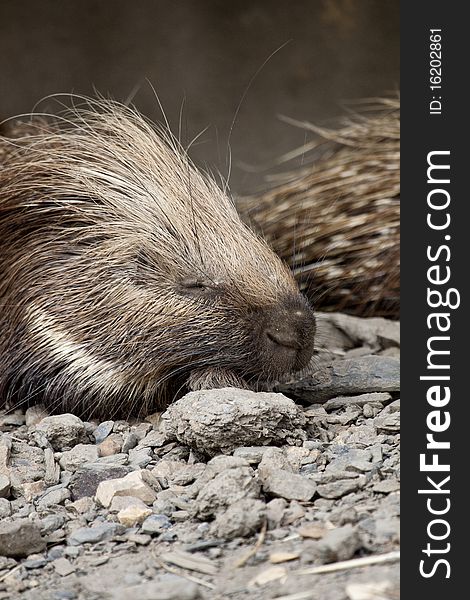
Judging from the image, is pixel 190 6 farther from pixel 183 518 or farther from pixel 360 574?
pixel 360 574

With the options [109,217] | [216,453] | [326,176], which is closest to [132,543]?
[216,453]

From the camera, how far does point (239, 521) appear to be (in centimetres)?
209

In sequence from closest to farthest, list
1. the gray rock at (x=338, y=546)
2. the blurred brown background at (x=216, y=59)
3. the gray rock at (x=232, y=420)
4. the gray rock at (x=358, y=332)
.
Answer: the gray rock at (x=338, y=546)
the gray rock at (x=232, y=420)
the gray rock at (x=358, y=332)
the blurred brown background at (x=216, y=59)

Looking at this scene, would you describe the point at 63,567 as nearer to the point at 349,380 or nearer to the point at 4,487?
the point at 4,487

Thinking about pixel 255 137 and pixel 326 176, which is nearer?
pixel 326 176

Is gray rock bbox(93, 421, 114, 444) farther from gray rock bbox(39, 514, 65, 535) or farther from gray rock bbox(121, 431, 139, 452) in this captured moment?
gray rock bbox(39, 514, 65, 535)

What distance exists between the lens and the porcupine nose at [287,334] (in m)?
2.87

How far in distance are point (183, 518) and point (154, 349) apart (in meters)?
0.79

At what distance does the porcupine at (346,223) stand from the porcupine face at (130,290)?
106 centimetres

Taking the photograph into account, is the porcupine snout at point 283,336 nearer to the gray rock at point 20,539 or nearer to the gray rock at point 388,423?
the gray rock at point 388,423

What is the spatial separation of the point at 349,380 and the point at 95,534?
116 centimetres

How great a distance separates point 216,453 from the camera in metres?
2.59

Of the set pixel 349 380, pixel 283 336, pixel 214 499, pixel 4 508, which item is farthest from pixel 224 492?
pixel 349 380

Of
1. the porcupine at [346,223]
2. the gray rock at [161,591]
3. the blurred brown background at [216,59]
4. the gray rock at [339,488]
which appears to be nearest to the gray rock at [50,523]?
the gray rock at [161,591]
